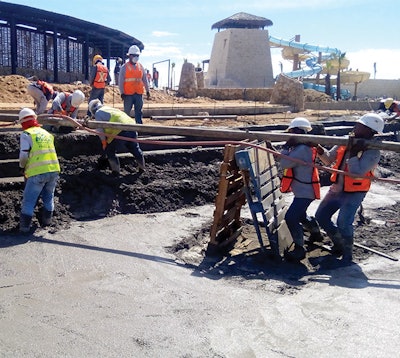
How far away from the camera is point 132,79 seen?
31.8ft

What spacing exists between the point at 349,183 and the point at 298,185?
562 millimetres

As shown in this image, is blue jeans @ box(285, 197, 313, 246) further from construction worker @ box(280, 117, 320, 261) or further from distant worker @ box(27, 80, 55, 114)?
distant worker @ box(27, 80, 55, 114)

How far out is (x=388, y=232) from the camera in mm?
6883

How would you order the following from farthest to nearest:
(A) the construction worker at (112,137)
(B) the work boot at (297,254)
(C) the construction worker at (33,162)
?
(A) the construction worker at (112,137), (C) the construction worker at (33,162), (B) the work boot at (297,254)

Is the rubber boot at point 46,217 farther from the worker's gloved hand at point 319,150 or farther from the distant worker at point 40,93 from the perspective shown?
the distant worker at point 40,93

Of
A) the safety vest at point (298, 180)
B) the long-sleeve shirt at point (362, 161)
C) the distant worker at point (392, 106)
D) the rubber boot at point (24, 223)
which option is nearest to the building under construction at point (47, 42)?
the distant worker at point (392, 106)

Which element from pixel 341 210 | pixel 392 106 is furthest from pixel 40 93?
pixel 392 106

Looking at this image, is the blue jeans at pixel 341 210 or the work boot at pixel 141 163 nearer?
the blue jeans at pixel 341 210

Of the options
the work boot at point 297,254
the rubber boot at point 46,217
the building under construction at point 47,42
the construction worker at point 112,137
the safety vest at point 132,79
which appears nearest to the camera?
the work boot at point 297,254

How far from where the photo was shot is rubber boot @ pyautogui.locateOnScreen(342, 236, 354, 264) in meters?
5.59

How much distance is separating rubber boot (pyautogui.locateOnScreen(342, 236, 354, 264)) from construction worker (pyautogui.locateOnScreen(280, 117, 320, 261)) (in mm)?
469

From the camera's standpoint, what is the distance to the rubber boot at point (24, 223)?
5987 millimetres

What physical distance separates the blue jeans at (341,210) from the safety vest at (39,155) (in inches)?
133

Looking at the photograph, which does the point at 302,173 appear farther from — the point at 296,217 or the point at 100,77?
the point at 100,77
